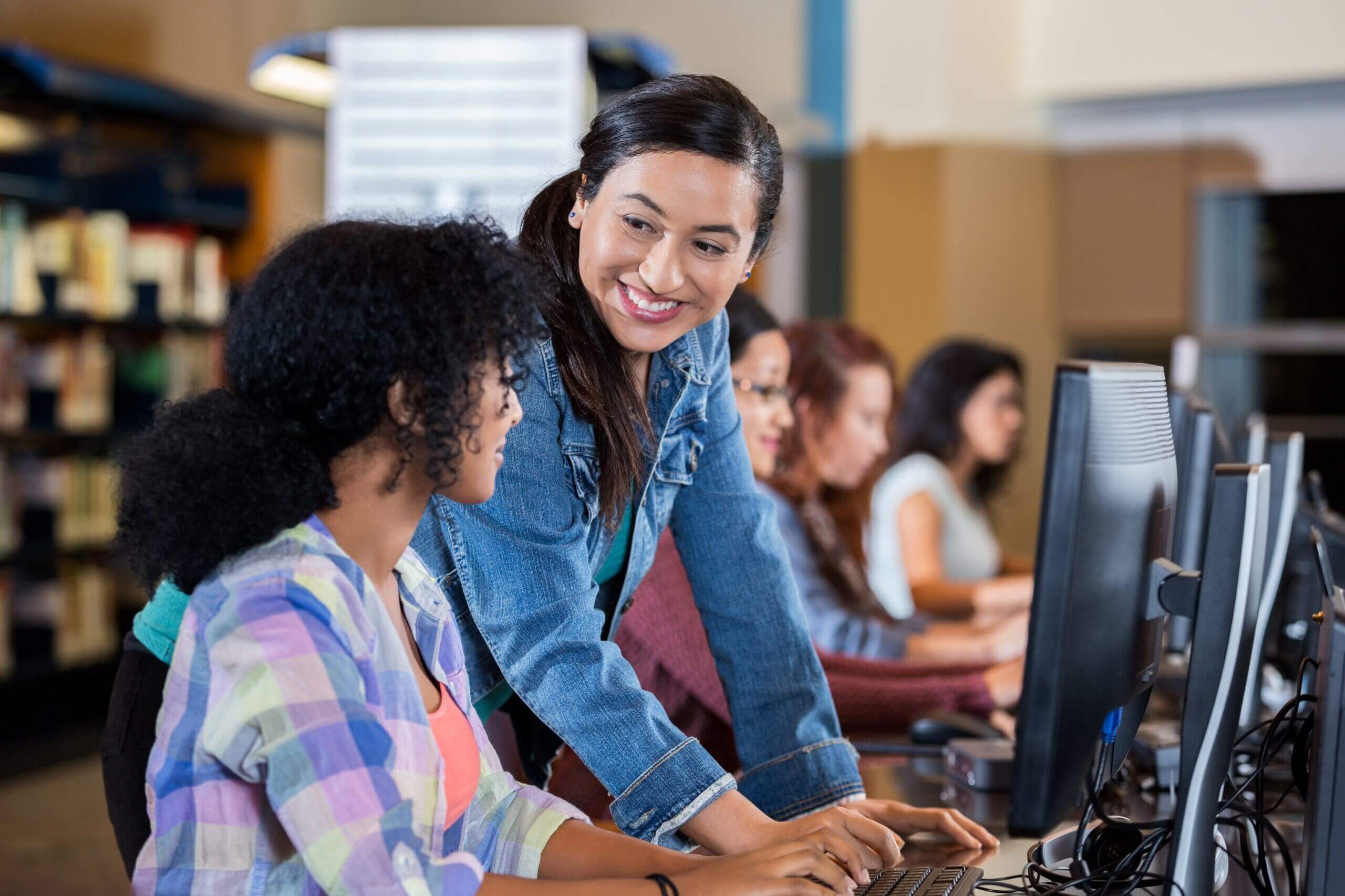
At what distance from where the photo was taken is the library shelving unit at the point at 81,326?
4.47 m

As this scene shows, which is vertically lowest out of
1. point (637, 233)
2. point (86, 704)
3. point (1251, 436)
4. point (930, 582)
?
point (86, 704)

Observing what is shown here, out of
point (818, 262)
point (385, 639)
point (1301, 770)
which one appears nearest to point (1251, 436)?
point (1301, 770)

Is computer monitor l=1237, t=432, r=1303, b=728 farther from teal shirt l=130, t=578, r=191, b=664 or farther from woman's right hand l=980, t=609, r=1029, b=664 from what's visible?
teal shirt l=130, t=578, r=191, b=664

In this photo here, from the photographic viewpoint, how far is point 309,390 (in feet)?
3.08

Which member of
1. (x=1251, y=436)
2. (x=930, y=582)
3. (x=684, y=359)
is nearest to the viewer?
(x=684, y=359)

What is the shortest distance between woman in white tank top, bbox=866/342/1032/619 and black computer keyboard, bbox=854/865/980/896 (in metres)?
2.18

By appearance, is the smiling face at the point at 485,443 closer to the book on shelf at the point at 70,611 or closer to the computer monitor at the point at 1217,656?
the computer monitor at the point at 1217,656

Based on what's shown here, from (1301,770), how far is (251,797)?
944 mm

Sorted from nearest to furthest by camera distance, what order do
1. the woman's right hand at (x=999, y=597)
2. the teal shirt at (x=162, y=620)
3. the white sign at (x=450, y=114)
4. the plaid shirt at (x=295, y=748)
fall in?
1. the plaid shirt at (x=295, y=748)
2. the teal shirt at (x=162, y=620)
3. the woman's right hand at (x=999, y=597)
4. the white sign at (x=450, y=114)

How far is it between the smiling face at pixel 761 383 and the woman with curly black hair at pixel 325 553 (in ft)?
3.73

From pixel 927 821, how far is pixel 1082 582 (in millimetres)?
399

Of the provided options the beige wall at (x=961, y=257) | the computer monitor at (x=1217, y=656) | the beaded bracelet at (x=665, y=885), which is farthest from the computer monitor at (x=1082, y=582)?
the beige wall at (x=961, y=257)

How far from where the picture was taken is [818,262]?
5953mm

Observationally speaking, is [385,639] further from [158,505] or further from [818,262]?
[818,262]
